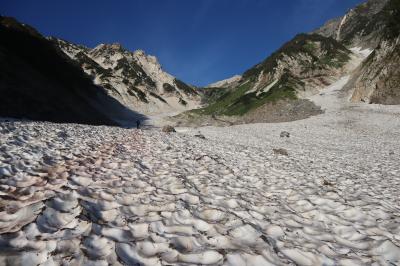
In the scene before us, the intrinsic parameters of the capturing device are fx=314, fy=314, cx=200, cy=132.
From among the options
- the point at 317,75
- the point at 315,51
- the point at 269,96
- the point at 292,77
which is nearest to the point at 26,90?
the point at 269,96

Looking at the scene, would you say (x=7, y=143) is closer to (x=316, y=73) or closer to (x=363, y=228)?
(x=363, y=228)

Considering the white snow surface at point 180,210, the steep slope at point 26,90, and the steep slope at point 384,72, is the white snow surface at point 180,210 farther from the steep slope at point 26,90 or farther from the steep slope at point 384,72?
the steep slope at point 384,72

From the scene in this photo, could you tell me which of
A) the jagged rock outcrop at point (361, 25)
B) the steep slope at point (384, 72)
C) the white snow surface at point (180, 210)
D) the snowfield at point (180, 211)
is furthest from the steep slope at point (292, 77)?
the snowfield at point (180, 211)

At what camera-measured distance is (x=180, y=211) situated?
743 centimetres

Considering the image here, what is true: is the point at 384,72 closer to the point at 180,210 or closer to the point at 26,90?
the point at 26,90

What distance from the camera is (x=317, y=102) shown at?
79.4m

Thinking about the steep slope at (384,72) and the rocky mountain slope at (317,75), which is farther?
the rocky mountain slope at (317,75)

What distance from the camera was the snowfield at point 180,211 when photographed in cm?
530

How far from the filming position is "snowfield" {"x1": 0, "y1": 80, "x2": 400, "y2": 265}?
5297 mm

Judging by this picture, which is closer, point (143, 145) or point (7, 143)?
point (7, 143)

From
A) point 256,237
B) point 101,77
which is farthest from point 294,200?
point 101,77

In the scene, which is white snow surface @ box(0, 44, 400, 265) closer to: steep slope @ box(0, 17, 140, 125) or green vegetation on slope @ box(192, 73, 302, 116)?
steep slope @ box(0, 17, 140, 125)

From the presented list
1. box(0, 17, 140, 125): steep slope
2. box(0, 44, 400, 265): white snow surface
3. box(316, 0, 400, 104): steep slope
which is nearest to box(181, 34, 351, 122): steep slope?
box(316, 0, 400, 104): steep slope

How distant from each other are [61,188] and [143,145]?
10.1 meters
